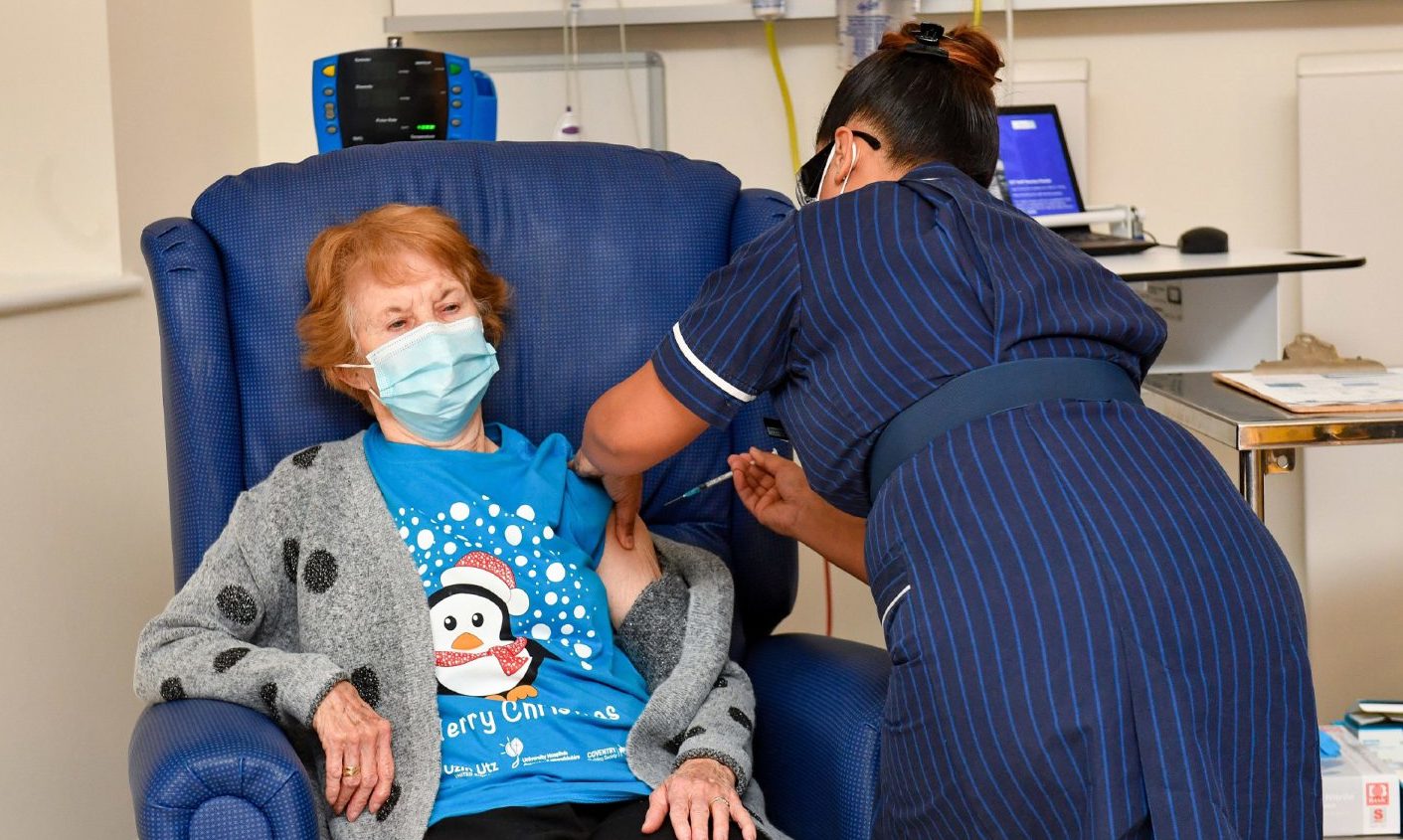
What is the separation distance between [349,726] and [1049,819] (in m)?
0.67

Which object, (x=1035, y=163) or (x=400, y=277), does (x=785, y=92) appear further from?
(x=400, y=277)

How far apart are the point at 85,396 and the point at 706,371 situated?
1.37 meters

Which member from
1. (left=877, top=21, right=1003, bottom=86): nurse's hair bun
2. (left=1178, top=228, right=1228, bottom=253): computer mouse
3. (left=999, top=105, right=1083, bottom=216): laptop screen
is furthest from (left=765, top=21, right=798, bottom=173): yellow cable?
(left=877, top=21, right=1003, bottom=86): nurse's hair bun

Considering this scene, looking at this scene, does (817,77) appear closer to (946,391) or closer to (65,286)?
(65,286)

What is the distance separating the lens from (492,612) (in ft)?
→ 5.03

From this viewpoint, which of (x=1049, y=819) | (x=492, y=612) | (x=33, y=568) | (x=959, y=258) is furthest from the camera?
(x=33, y=568)

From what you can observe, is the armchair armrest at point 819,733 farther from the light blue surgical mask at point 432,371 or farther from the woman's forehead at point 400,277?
the woman's forehead at point 400,277

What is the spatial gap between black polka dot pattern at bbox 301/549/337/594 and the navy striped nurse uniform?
45 centimetres

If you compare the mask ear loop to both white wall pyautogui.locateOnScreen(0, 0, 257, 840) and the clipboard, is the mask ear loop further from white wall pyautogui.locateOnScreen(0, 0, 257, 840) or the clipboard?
white wall pyautogui.locateOnScreen(0, 0, 257, 840)

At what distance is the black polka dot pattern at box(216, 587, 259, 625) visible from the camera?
58.8 inches

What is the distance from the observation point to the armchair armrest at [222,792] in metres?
1.25

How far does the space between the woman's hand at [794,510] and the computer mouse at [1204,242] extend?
124 centimetres

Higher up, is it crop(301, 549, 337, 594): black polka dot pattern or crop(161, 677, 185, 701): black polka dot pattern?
crop(301, 549, 337, 594): black polka dot pattern

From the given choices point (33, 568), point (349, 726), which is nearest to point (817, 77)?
point (33, 568)
